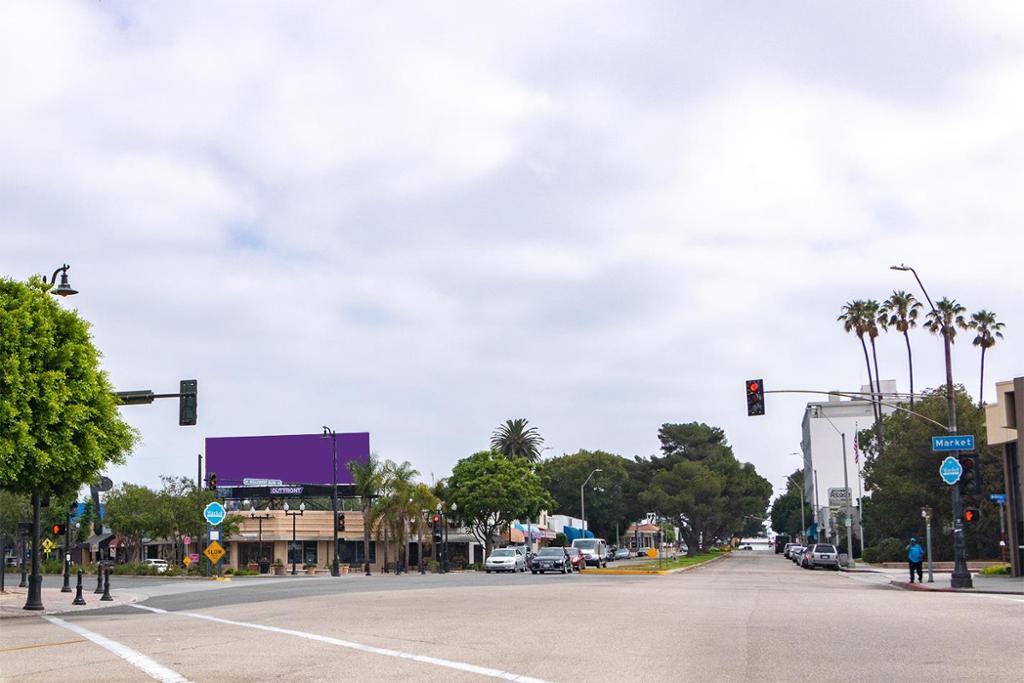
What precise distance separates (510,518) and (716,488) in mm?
28560

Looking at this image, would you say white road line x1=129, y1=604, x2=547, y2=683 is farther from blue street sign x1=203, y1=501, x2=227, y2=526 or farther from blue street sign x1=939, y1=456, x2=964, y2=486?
blue street sign x1=203, y1=501, x2=227, y2=526

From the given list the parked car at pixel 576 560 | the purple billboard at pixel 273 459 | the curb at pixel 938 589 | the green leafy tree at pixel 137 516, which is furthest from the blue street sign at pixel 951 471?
the purple billboard at pixel 273 459

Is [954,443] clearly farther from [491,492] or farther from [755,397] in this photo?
[491,492]

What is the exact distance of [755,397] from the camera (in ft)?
111

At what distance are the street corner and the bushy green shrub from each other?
49089 mm

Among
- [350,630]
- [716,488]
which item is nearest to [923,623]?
[350,630]

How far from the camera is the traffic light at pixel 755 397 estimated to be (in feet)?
110

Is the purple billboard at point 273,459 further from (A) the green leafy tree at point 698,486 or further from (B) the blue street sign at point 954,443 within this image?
(B) the blue street sign at point 954,443

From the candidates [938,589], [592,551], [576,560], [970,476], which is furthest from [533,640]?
[592,551]

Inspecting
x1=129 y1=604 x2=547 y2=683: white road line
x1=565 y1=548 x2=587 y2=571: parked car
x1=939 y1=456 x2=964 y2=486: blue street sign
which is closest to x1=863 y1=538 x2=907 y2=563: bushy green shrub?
x1=565 y1=548 x2=587 y2=571: parked car

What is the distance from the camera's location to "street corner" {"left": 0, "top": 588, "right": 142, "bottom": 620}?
86.5 ft

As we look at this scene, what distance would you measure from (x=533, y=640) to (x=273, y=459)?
75505mm

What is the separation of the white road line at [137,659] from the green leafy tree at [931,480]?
5163 cm

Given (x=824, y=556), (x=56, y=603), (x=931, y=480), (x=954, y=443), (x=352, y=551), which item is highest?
(x=954, y=443)
